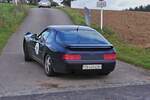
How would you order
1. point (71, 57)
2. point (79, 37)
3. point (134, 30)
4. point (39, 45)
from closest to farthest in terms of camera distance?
point (71, 57) → point (79, 37) → point (39, 45) → point (134, 30)

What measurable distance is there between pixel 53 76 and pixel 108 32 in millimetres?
13853

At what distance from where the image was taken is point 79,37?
41.1 ft

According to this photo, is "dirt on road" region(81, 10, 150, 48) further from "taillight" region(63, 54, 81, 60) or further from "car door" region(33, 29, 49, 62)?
"taillight" region(63, 54, 81, 60)

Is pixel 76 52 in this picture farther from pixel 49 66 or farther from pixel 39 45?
pixel 39 45

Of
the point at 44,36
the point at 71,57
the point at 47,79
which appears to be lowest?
the point at 47,79

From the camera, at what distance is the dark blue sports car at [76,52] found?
38.0ft

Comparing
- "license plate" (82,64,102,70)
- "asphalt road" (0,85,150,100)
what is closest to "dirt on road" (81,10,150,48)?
"license plate" (82,64,102,70)

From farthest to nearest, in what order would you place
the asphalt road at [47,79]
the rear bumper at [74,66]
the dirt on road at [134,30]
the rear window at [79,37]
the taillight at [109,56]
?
the dirt on road at [134,30] < the rear window at [79,37] < the taillight at [109,56] < the rear bumper at [74,66] < the asphalt road at [47,79]

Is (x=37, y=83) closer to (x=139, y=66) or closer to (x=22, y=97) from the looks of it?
(x=22, y=97)

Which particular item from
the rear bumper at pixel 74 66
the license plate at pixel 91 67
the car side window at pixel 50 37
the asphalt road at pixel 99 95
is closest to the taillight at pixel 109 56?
the rear bumper at pixel 74 66

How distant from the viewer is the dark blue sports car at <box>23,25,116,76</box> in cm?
1157

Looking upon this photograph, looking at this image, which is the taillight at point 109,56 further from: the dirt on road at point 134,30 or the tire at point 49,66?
the dirt on road at point 134,30

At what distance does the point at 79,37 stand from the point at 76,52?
0.98 meters

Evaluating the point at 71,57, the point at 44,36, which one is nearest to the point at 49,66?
the point at 71,57
